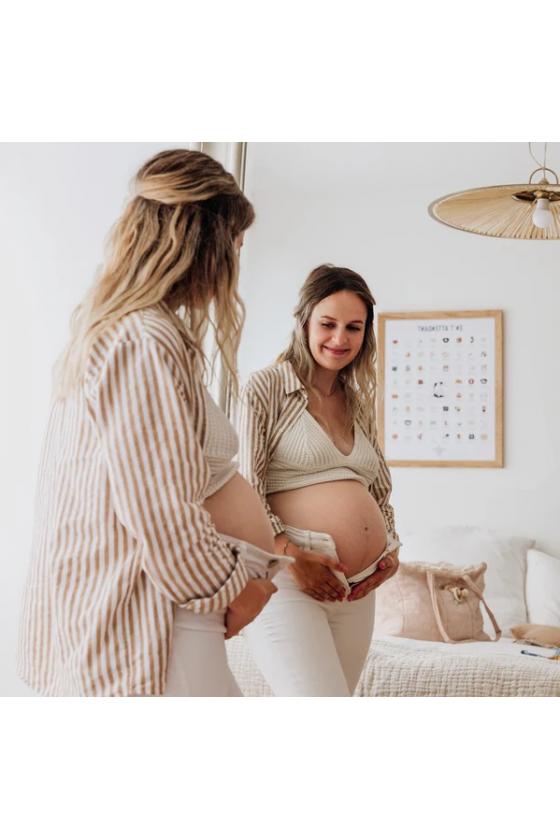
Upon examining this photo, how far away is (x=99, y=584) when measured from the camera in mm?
1008

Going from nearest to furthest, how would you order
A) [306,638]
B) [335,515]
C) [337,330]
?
[306,638], [335,515], [337,330]

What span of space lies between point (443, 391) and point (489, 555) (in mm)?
409

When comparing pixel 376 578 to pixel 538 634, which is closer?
pixel 376 578

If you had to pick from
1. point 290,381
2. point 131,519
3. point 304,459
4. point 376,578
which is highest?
point 290,381

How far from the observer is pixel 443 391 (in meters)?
1.92

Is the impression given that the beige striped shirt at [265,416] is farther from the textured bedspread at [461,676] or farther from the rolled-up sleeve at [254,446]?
the textured bedspread at [461,676]

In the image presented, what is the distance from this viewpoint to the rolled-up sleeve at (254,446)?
1.50m

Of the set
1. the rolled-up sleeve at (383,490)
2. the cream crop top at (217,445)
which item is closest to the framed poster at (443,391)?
the rolled-up sleeve at (383,490)

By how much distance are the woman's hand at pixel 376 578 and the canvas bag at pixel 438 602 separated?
1.21ft

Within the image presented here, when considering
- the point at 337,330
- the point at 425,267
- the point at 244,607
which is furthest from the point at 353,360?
the point at 244,607

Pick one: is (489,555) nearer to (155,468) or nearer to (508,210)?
(508,210)

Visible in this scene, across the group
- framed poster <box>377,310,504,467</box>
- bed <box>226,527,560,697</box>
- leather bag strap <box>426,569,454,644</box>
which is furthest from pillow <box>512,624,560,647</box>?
framed poster <box>377,310,504,467</box>
